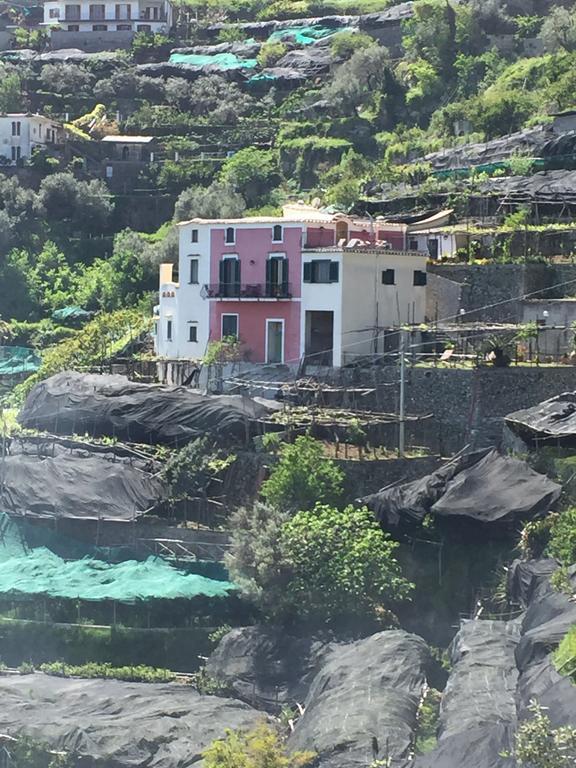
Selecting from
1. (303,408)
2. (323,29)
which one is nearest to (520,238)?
(303,408)

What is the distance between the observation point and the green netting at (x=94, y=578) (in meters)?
38.9

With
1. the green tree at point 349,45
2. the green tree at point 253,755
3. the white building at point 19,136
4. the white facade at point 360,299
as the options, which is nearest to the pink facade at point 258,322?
the white facade at point 360,299

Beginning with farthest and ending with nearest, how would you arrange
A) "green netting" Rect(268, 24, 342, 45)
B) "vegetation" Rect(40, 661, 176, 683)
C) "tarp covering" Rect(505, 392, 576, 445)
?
"green netting" Rect(268, 24, 342, 45) → "tarp covering" Rect(505, 392, 576, 445) → "vegetation" Rect(40, 661, 176, 683)

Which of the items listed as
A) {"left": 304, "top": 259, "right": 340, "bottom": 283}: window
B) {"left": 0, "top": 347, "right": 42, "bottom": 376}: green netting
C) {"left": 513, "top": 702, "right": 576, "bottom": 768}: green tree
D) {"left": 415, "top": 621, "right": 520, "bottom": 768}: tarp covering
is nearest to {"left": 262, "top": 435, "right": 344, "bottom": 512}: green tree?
{"left": 415, "top": 621, "right": 520, "bottom": 768}: tarp covering

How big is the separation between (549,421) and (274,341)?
11461mm

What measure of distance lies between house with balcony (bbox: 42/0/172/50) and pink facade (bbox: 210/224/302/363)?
47.1m

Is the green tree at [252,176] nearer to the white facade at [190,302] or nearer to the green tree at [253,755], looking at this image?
the white facade at [190,302]

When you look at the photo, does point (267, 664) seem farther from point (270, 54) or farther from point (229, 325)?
point (270, 54)

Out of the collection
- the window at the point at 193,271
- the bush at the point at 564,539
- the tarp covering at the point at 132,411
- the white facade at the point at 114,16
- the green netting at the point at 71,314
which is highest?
the white facade at the point at 114,16

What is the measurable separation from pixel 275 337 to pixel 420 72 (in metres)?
33.4

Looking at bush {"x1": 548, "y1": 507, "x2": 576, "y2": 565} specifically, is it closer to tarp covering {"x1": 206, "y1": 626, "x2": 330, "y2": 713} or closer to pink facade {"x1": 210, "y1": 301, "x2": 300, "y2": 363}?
tarp covering {"x1": 206, "y1": 626, "x2": 330, "y2": 713}

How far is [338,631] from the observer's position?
120 feet

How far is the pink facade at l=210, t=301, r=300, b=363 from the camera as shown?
48750 mm

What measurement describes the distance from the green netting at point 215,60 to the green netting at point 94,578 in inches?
1958
